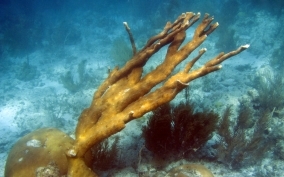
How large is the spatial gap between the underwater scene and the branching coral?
0.05 feet

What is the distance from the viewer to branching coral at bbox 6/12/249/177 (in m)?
3.10

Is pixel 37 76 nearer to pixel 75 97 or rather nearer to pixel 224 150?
pixel 75 97

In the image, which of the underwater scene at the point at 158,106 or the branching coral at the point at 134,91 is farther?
the underwater scene at the point at 158,106

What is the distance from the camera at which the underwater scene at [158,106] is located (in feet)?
11.1

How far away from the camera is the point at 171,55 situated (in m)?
3.54

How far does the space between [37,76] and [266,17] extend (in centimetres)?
1846

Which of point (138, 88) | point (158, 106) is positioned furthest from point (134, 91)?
point (158, 106)

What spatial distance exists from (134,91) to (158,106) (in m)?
0.50

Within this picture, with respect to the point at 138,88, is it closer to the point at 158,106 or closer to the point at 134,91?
the point at 134,91

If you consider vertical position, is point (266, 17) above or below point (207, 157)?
above

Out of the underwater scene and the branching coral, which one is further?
the underwater scene

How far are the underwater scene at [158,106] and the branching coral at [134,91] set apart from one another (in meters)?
0.02

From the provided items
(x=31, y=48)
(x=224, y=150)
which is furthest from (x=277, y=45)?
(x=31, y=48)

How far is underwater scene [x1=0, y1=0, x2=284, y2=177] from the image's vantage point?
3.38 metres
